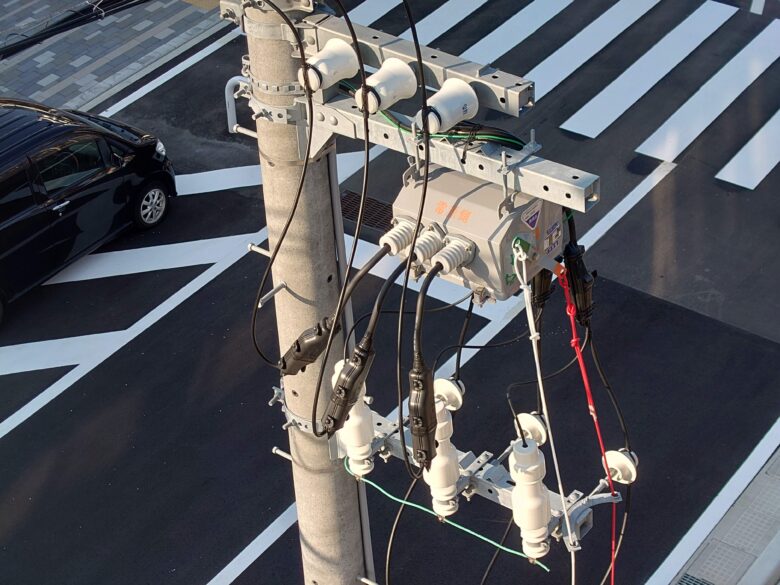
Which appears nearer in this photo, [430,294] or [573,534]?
[573,534]

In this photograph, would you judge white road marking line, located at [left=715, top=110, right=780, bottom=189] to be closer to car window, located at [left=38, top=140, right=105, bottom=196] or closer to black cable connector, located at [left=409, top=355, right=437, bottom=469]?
car window, located at [left=38, top=140, right=105, bottom=196]

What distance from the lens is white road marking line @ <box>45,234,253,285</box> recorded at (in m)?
14.5

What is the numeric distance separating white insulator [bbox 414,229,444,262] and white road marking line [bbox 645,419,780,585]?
18.8 ft

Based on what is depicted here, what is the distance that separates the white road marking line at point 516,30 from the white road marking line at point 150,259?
484 centimetres

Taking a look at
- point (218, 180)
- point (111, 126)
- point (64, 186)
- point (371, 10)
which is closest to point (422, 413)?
point (64, 186)

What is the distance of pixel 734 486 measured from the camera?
37.5 feet

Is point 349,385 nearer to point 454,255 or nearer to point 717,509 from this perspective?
point 454,255

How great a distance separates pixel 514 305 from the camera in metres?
13.5

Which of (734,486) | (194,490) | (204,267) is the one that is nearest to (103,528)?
(194,490)

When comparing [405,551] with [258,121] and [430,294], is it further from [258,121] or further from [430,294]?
[258,121]

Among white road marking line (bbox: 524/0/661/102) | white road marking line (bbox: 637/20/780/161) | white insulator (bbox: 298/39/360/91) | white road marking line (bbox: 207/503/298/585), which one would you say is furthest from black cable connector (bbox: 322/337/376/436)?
white road marking line (bbox: 524/0/661/102)

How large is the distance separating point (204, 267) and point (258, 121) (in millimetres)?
8408

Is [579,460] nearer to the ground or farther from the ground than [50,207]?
nearer to the ground

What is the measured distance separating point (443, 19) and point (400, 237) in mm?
13236
